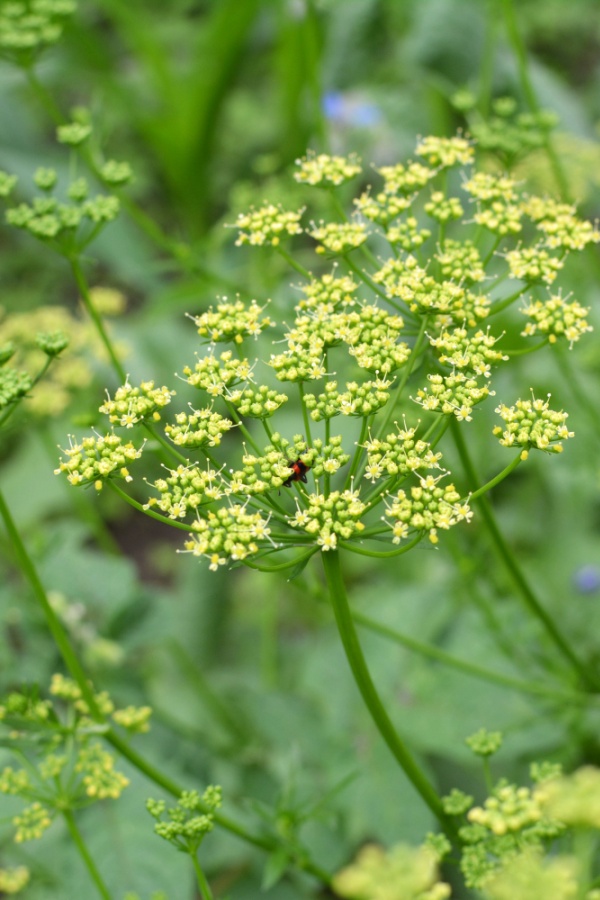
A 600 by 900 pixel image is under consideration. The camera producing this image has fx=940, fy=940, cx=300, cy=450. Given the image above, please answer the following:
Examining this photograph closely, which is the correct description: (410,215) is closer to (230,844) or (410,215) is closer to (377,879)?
(377,879)

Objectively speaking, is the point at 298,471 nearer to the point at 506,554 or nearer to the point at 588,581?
the point at 506,554

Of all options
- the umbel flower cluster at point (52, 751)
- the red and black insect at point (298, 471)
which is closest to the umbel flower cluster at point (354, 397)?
the red and black insect at point (298, 471)

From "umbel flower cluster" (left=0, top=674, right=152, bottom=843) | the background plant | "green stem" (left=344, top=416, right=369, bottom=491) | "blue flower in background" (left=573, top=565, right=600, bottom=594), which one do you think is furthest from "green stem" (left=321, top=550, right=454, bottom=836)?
"blue flower in background" (left=573, top=565, right=600, bottom=594)

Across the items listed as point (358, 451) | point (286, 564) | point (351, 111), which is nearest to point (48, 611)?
point (286, 564)

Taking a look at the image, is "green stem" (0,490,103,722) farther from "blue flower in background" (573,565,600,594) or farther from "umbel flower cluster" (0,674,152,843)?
"blue flower in background" (573,565,600,594)

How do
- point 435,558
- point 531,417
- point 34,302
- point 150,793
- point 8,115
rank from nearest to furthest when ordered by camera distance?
1. point 531,417
2. point 150,793
3. point 435,558
4. point 34,302
5. point 8,115

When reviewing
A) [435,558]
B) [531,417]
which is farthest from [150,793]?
[435,558]
